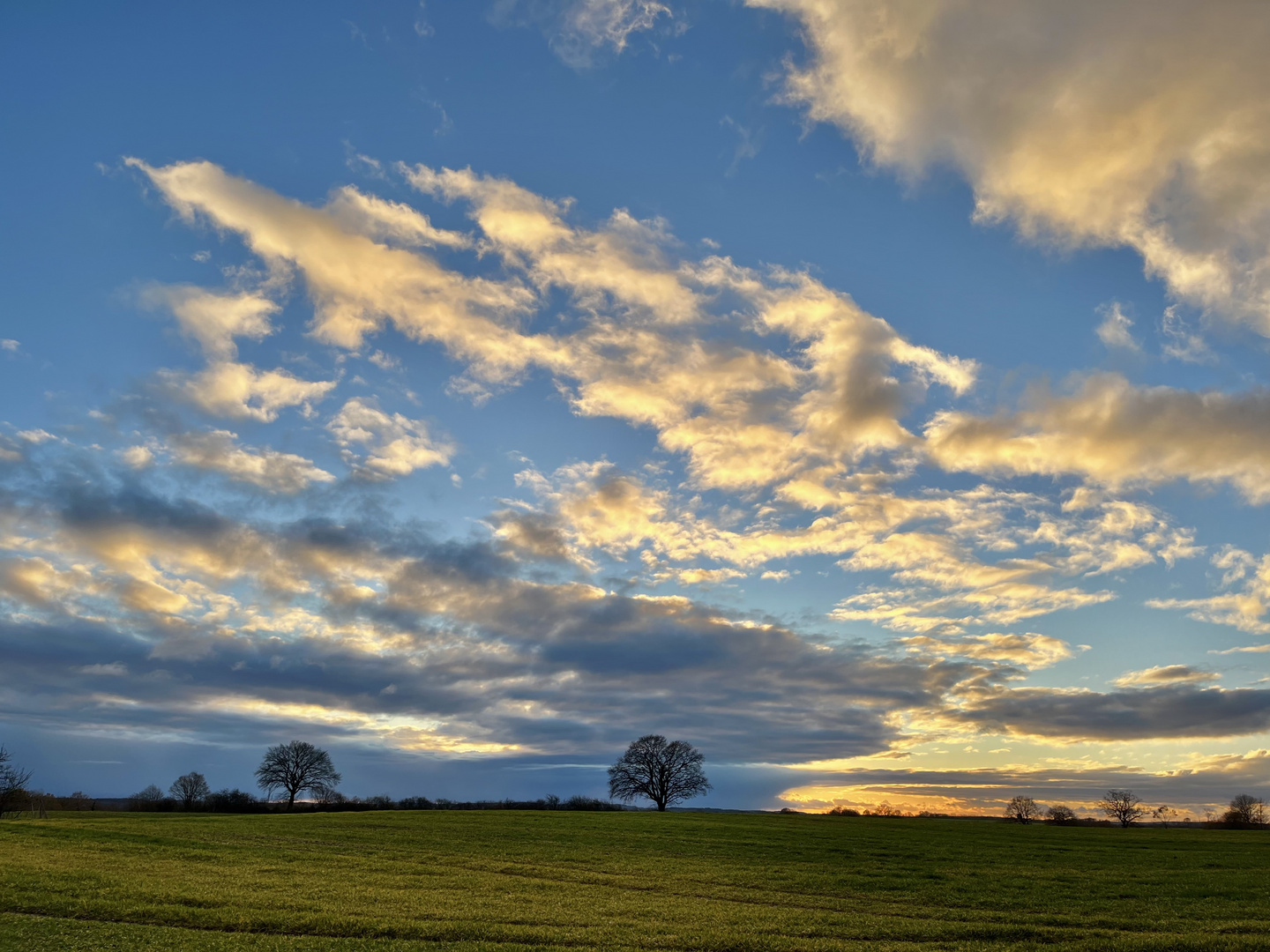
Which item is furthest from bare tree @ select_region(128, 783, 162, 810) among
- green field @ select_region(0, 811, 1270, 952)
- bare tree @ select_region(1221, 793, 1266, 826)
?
bare tree @ select_region(1221, 793, 1266, 826)

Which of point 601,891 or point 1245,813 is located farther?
point 1245,813

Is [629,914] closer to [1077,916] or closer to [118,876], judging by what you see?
[1077,916]

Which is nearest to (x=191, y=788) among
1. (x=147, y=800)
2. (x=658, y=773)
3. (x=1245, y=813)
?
(x=147, y=800)

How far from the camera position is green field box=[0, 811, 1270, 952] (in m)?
29.0

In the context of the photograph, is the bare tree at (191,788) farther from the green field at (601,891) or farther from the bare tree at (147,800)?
the green field at (601,891)

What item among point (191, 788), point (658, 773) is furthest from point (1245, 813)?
point (191, 788)

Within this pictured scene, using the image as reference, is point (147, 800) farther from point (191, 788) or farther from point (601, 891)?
point (601, 891)

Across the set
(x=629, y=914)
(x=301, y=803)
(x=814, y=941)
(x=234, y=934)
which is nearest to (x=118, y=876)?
(x=234, y=934)

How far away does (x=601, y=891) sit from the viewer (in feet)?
140

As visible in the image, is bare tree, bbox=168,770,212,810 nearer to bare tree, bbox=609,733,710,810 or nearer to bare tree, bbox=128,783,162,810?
bare tree, bbox=128,783,162,810

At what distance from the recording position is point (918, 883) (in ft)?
159

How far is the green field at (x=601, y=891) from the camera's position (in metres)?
29.0

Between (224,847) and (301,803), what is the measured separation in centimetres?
11079

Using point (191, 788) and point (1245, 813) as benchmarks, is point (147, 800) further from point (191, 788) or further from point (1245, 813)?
point (1245, 813)
